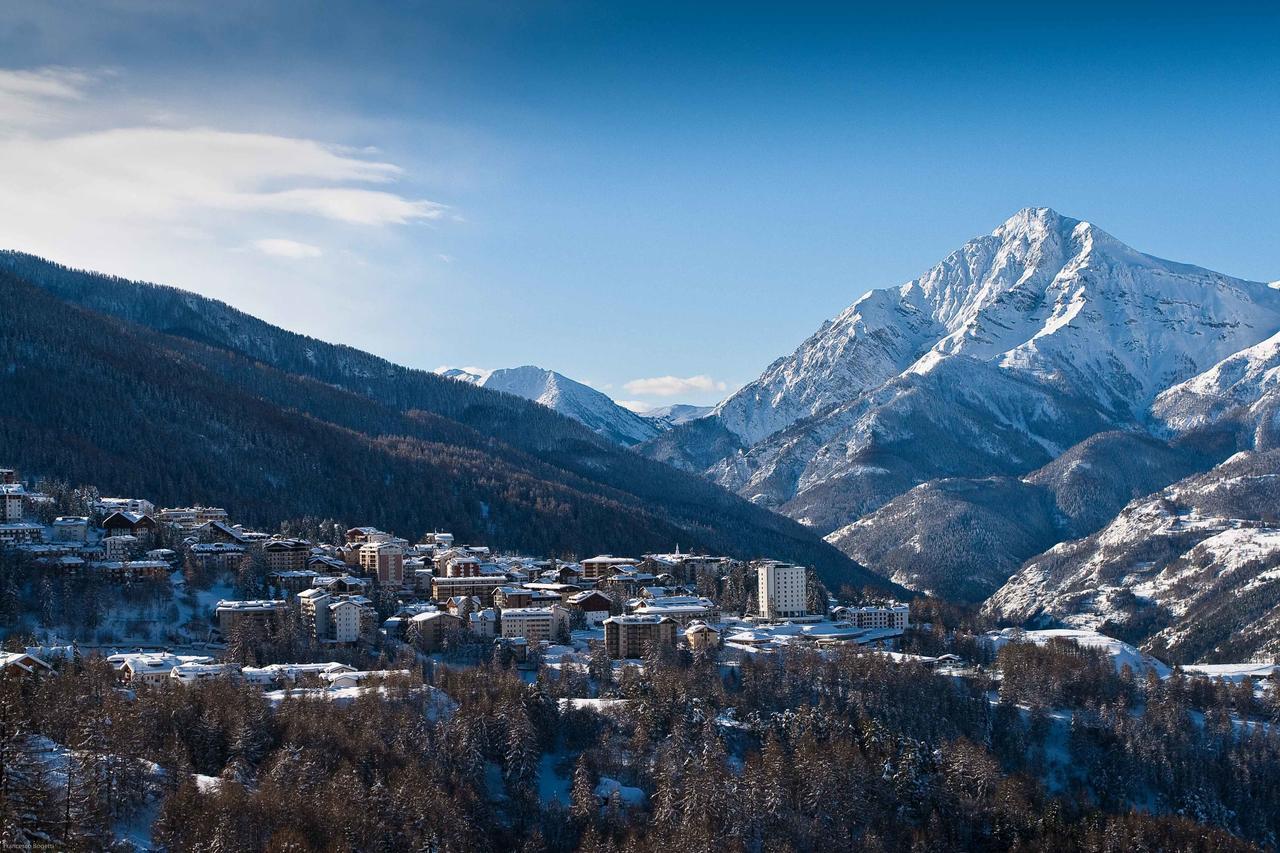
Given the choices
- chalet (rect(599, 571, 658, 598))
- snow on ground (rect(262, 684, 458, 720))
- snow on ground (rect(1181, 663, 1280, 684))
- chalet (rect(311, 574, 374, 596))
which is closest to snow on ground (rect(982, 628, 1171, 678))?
snow on ground (rect(1181, 663, 1280, 684))

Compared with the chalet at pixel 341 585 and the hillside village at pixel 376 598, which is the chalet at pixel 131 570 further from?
the chalet at pixel 341 585

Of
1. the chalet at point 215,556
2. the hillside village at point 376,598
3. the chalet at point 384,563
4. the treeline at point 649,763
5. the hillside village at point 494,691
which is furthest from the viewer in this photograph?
the chalet at point 384,563

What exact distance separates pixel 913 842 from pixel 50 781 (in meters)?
56.9

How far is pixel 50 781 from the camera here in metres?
69.4

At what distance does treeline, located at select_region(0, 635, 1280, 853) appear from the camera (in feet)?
248

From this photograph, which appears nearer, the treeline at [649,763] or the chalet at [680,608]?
the treeline at [649,763]

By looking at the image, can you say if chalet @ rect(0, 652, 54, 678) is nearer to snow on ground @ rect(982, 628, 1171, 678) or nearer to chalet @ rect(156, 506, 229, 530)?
chalet @ rect(156, 506, 229, 530)

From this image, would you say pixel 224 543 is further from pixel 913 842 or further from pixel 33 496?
pixel 913 842

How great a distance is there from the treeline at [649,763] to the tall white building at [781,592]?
25678 mm

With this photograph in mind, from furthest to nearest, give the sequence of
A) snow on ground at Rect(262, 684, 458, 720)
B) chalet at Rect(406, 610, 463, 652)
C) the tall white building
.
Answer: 1. the tall white building
2. chalet at Rect(406, 610, 463, 652)
3. snow on ground at Rect(262, 684, 458, 720)

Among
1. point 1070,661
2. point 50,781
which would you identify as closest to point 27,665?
point 50,781

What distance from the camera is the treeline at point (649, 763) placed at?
248 feet

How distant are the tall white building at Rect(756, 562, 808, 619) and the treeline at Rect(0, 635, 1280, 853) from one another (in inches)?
1011

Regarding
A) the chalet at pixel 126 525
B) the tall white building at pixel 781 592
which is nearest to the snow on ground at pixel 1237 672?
the tall white building at pixel 781 592
